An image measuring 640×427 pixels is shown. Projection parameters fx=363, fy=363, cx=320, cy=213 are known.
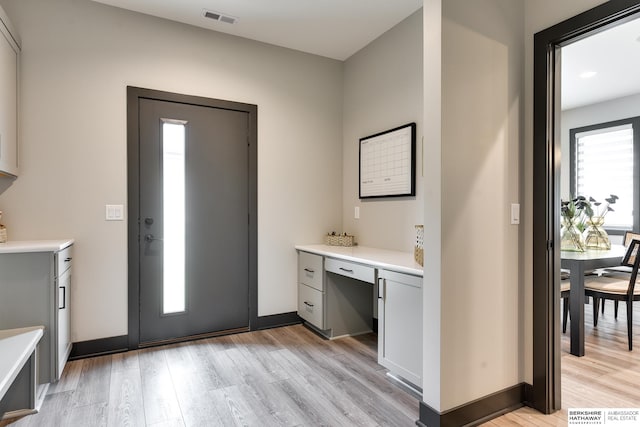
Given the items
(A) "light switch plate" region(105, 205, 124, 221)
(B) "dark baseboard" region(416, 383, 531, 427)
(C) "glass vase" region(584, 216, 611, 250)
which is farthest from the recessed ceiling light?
(A) "light switch plate" region(105, 205, 124, 221)

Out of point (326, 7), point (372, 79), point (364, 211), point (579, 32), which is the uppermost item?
point (326, 7)

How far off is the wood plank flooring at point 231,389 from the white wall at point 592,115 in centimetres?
444

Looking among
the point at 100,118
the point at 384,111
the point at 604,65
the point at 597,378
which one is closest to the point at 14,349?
the point at 100,118

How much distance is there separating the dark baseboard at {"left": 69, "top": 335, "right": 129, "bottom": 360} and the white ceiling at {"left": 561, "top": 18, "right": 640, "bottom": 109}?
186 inches

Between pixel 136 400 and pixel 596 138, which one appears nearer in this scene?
pixel 136 400

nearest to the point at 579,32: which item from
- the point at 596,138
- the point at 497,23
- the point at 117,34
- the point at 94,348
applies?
the point at 497,23

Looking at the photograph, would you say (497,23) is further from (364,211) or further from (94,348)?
(94,348)

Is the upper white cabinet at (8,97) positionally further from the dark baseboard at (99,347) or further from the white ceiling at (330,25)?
the dark baseboard at (99,347)

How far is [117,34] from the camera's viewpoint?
2918 millimetres

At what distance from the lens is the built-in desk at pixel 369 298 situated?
2234 millimetres

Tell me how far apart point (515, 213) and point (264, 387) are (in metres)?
1.88

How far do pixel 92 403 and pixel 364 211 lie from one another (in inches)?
102

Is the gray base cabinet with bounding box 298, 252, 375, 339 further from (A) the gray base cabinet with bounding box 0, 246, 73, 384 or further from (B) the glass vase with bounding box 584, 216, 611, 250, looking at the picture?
(B) the glass vase with bounding box 584, 216, 611, 250

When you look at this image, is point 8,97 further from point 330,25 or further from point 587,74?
point 587,74
